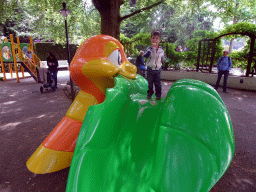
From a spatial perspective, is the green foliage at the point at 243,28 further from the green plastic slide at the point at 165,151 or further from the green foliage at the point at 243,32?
the green plastic slide at the point at 165,151

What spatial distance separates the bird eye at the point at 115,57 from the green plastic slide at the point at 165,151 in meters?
1.07

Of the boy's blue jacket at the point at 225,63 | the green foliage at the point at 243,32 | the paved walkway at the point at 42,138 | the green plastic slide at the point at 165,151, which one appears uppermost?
the green foliage at the point at 243,32

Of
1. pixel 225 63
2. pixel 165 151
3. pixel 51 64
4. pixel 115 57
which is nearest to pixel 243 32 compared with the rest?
pixel 225 63

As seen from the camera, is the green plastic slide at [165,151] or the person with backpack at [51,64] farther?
the person with backpack at [51,64]

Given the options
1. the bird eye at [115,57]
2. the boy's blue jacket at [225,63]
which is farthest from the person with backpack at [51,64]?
the boy's blue jacket at [225,63]

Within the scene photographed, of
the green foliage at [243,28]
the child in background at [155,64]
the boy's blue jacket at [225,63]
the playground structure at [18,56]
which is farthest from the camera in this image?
the playground structure at [18,56]

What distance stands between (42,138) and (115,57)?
9.02 feet

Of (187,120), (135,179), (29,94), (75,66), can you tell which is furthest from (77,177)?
(29,94)

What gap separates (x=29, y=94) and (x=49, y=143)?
710 centimetres

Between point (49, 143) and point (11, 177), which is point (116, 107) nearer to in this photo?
point (49, 143)

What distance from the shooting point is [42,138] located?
4.11m

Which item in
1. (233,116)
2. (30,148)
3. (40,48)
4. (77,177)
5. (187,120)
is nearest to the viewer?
(77,177)

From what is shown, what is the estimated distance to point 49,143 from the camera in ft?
8.66

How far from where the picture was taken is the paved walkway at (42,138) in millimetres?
2635
